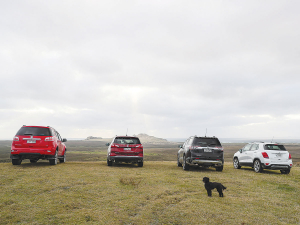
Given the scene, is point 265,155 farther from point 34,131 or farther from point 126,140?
point 34,131

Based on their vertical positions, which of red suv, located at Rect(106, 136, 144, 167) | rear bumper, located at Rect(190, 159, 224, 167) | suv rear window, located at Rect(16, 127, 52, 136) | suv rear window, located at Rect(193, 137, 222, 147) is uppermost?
suv rear window, located at Rect(16, 127, 52, 136)

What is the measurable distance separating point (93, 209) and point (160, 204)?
169 centimetres

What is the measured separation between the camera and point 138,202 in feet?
20.0

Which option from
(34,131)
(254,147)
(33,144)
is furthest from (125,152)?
(254,147)

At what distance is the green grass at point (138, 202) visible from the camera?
4926 millimetres

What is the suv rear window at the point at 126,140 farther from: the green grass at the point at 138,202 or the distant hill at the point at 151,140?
the distant hill at the point at 151,140

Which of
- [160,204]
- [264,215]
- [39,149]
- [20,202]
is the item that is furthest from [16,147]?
[264,215]

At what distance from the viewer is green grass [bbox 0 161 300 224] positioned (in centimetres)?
493

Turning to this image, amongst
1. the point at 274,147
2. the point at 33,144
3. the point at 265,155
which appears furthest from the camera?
the point at 274,147

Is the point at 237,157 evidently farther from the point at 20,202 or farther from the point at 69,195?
the point at 20,202

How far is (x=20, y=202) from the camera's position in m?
5.94

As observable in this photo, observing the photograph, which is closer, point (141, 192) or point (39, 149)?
point (141, 192)

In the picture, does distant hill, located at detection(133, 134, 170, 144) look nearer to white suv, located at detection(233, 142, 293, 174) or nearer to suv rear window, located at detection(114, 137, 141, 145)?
suv rear window, located at detection(114, 137, 141, 145)

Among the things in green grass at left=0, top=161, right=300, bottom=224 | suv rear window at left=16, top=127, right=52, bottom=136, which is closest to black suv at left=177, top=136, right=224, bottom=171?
green grass at left=0, top=161, right=300, bottom=224
